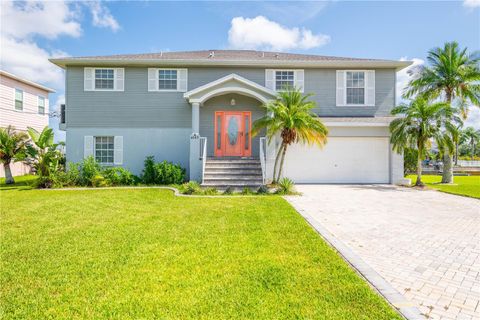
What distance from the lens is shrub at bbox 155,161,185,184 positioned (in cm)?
1268

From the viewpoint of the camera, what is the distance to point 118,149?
14.0 m

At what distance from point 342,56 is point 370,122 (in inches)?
193

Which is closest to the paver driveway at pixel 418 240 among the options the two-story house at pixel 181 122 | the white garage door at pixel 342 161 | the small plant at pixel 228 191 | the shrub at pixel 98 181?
the small plant at pixel 228 191

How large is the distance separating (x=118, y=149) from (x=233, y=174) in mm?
6814

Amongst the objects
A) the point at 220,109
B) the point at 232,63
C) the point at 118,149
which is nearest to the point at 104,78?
the point at 118,149

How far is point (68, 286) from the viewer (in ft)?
10.8

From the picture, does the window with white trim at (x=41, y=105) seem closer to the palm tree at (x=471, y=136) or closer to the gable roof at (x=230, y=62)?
the gable roof at (x=230, y=62)

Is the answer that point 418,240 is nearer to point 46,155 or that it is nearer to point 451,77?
point 451,77

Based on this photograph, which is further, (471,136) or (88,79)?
(471,136)

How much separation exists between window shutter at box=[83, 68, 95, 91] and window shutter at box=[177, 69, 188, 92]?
464 cm

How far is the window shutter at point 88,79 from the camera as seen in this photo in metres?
13.9

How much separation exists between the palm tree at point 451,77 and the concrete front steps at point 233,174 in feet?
35.6

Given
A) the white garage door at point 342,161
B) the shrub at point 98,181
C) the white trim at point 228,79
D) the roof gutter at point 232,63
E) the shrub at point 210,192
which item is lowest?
the shrub at point 210,192

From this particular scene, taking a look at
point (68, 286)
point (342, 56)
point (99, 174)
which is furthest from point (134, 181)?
point (342, 56)
